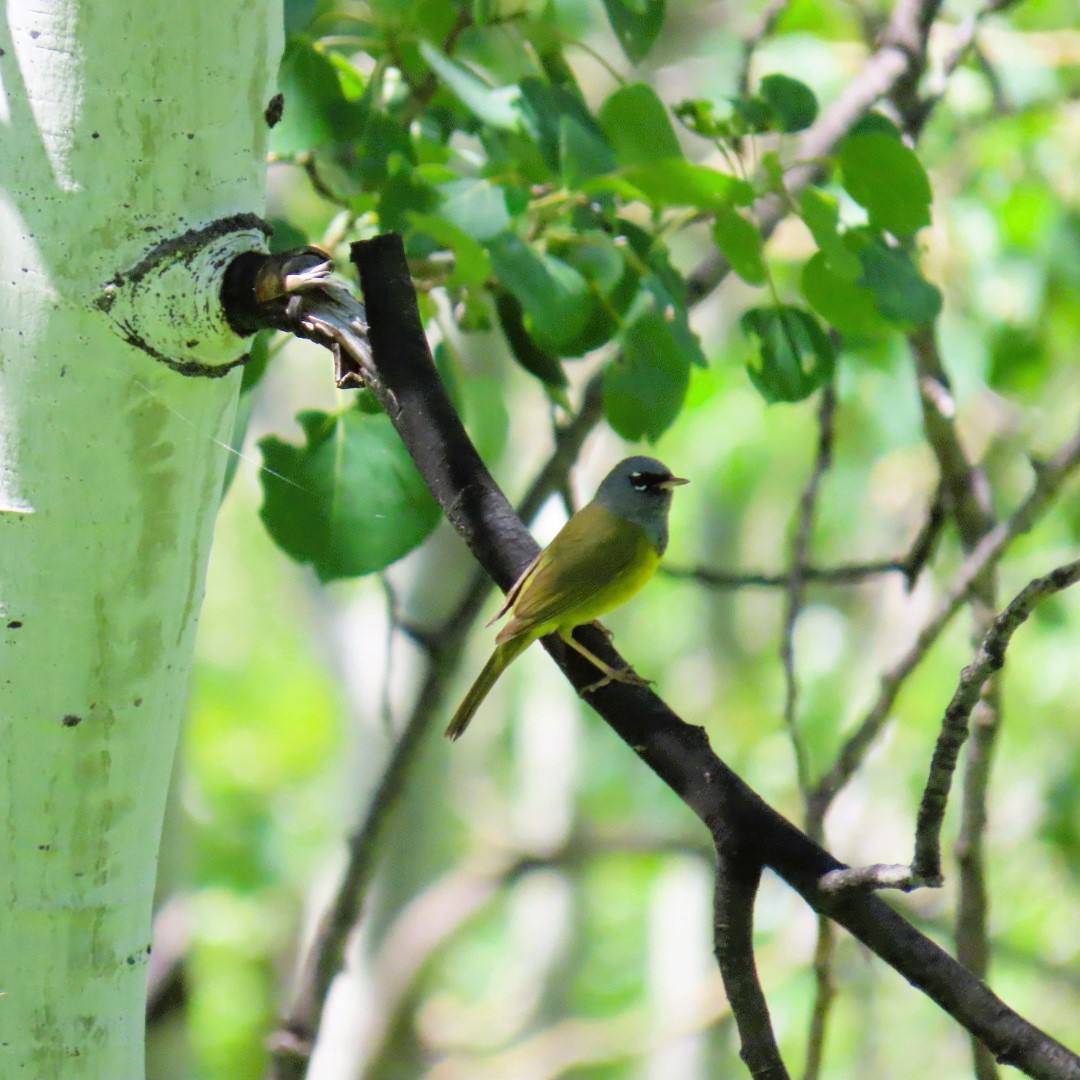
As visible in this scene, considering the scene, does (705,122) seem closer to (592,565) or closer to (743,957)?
(743,957)

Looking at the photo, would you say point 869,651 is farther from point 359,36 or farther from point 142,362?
point 142,362

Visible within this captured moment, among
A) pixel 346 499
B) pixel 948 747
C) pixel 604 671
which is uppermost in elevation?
pixel 346 499

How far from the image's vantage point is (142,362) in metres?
1.38

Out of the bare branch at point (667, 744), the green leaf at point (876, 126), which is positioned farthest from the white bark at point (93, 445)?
the green leaf at point (876, 126)

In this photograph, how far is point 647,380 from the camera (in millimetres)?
2207

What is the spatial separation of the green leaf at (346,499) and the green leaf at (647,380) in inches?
14.0

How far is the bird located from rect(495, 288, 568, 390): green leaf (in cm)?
45

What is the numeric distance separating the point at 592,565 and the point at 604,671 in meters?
1.68

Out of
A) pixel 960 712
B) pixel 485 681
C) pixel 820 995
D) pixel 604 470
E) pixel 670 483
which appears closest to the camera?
pixel 960 712

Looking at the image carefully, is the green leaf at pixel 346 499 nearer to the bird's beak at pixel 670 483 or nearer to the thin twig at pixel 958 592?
the thin twig at pixel 958 592

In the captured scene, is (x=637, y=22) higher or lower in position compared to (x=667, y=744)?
higher

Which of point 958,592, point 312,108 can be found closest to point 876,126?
point 312,108

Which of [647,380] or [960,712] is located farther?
[647,380]

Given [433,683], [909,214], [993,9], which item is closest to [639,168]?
[909,214]
